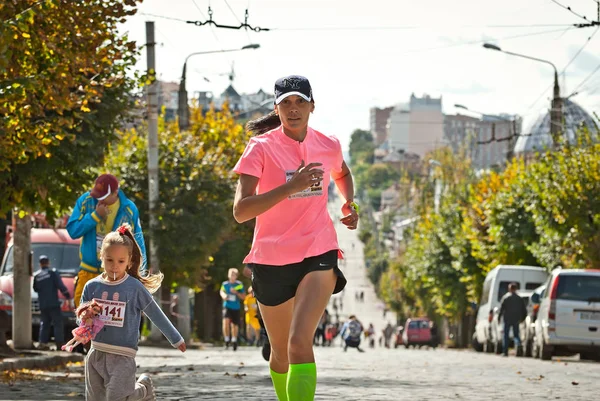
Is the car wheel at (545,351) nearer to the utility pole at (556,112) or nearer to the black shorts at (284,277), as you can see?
the utility pole at (556,112)

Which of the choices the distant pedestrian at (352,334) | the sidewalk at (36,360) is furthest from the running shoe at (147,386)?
the distant pedestrian at (352,334)

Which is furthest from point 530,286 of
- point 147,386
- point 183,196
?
point 147,386

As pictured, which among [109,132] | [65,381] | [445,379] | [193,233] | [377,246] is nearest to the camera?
[65,381]

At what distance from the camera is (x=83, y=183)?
19.2 m

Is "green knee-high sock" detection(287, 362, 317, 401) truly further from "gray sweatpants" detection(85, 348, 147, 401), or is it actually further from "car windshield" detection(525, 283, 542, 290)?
"car windshield" detection(525, 283, 542, 290)

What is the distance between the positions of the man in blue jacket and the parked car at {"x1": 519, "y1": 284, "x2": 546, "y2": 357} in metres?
17.3

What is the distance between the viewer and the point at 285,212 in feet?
25.0

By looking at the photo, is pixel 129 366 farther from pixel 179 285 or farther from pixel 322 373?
pixel 179 285

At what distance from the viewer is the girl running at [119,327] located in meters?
7.42

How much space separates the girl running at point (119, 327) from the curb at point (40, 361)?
880 centimetres

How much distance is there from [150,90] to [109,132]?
10947 mm

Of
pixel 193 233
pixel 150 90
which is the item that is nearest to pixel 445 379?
pixel 150 90

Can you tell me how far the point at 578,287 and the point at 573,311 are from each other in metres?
0.51

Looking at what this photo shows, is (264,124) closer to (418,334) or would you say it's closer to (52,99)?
(52,99)
